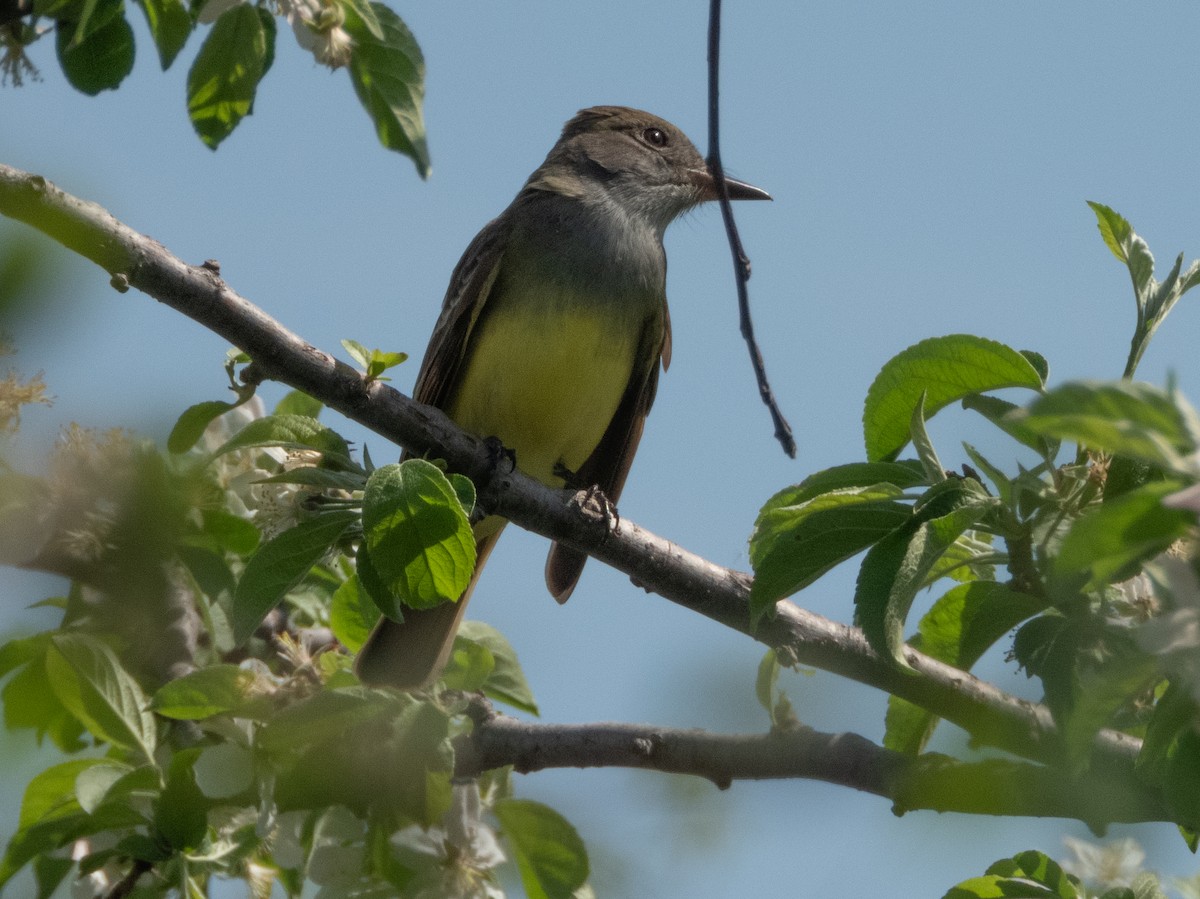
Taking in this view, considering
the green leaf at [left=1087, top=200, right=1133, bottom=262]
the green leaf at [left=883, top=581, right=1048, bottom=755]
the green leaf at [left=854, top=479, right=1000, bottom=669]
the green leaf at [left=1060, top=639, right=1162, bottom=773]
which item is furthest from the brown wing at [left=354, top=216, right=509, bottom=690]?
the green leaf at [left=1060, top=639, right=1162, bottom=773]

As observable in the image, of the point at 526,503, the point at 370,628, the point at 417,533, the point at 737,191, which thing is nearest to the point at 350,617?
the point at 370,628

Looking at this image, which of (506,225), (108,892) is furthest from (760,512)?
(506,225)

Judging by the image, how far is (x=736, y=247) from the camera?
304cm

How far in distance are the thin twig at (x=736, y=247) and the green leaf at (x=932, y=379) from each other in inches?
9.4

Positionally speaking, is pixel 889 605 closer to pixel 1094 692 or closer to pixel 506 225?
pixel 1094 692

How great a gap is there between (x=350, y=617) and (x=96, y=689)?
0.69 metres

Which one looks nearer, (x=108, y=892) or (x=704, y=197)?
(x=108, y=892)

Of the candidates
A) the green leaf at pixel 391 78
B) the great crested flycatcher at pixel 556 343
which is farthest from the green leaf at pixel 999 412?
Result: the great crested flycatcher at pixel 556 343

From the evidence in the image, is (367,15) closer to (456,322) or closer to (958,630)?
(958,630)

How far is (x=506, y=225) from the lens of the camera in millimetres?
6453

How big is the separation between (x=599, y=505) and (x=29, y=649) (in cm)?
159

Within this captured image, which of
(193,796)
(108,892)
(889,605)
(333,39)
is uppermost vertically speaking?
(333,39)

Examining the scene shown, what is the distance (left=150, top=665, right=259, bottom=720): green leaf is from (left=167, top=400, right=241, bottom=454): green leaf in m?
0.55

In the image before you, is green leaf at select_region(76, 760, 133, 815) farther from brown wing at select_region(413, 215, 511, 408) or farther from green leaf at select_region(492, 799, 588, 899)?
brown wing at select_region(413, 215, 511, 408)
